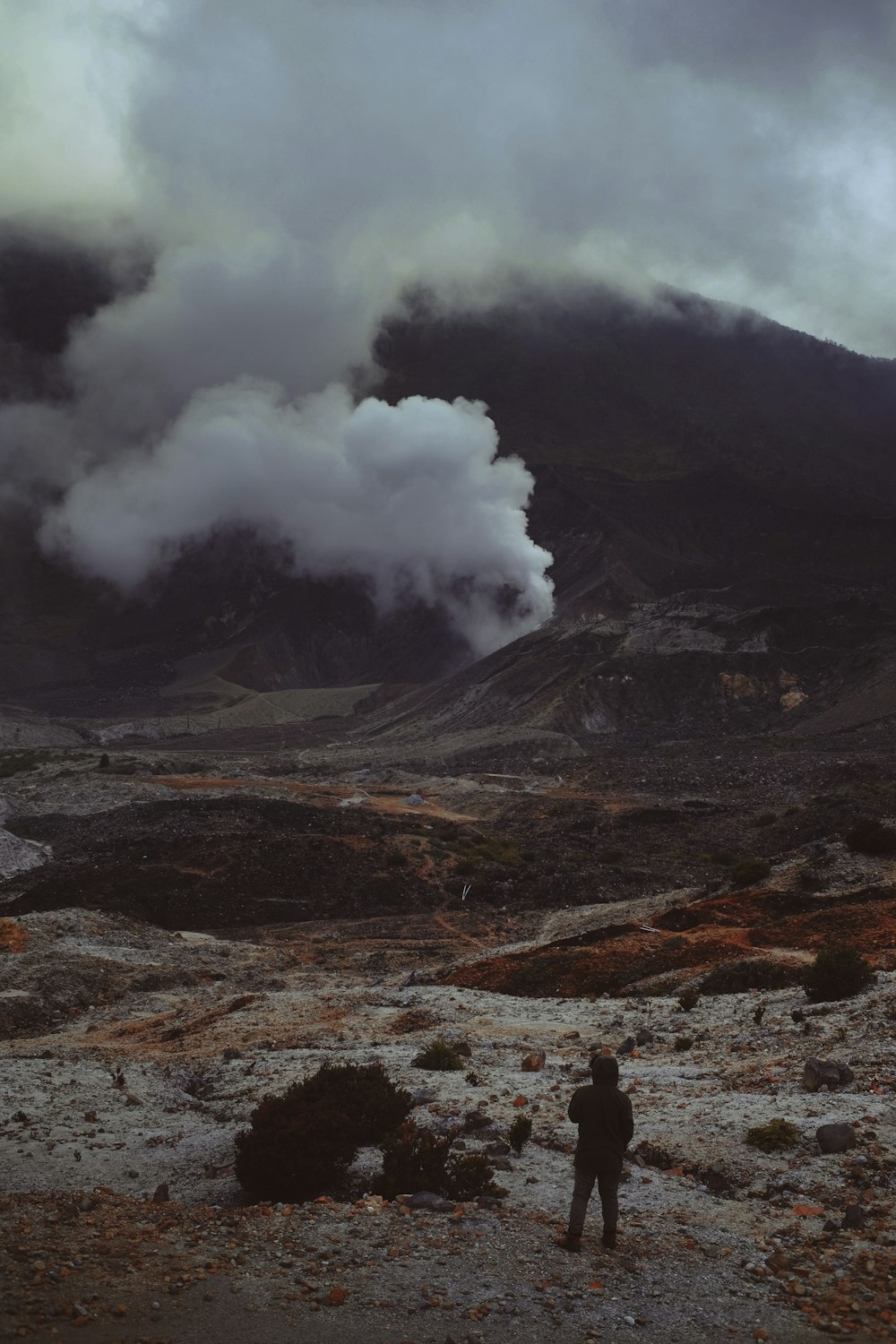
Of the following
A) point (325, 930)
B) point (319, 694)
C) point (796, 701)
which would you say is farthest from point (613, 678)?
point (325, 930)

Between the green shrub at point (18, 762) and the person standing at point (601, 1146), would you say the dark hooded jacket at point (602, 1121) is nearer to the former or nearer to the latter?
the person standing at point (601, 1146)

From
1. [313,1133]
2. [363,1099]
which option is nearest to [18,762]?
[363,1099]

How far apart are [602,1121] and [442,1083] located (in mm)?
5756

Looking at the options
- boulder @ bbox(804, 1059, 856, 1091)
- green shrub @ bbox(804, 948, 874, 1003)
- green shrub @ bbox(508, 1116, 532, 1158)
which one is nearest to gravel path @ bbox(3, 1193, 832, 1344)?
green shrub @ bbox(508, 1116, 532, 1158)

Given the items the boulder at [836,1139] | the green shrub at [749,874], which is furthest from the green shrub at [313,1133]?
the green shrub at [749,874]

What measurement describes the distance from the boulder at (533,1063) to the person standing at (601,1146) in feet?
19.7

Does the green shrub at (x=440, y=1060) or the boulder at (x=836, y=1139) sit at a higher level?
the boulder at (x=836, y=1139)

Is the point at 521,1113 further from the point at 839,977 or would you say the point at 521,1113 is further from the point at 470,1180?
the point at 839,977

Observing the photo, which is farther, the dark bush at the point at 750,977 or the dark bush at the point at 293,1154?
the dark bush at the point at 750,977

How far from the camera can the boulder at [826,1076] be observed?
39.0 ft

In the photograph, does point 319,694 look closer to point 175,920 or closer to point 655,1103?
point 175,920

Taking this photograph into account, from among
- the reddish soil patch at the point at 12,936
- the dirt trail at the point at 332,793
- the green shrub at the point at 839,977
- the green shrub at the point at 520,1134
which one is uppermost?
the dirt trail at the point at 332,793

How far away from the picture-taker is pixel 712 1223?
8781 mm

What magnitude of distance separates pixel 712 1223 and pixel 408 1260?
2804mm
